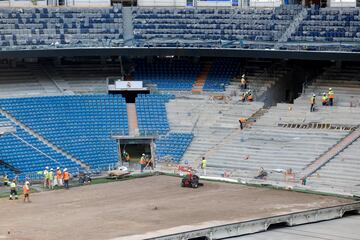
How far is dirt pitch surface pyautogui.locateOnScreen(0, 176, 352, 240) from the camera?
1371 inches

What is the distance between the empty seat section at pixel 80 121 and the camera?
165 feet

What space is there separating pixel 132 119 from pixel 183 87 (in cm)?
575

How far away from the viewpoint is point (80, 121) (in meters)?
52.8

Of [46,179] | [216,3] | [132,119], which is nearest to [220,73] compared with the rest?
[216,3]

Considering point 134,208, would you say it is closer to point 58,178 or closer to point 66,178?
point 66,178

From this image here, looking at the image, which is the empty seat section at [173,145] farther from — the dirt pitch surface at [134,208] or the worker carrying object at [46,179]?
the worker carrying object at [46,179]

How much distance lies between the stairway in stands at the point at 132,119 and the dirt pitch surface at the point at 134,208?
7.39m

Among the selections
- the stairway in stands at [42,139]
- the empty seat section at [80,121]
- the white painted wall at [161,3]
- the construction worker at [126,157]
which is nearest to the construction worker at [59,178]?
the stairway in stands at [42,139]

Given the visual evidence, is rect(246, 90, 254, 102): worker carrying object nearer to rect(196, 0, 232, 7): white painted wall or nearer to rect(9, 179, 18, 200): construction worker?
rect(196, 0, 232, 7): white painted wall

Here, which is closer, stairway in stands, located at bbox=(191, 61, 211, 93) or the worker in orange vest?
the worker in orange vest

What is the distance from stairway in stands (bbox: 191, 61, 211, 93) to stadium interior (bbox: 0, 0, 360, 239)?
0.24ft

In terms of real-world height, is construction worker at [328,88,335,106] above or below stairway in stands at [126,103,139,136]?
→ above

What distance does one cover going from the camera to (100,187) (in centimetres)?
4472

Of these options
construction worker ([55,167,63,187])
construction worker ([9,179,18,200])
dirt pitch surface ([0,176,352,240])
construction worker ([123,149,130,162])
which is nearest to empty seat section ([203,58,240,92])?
construction worker ([123,149,130,162])
